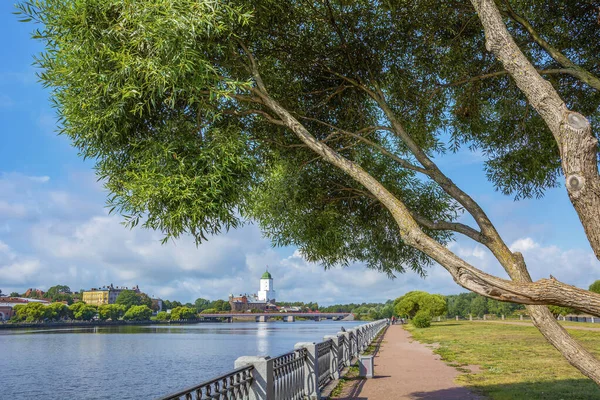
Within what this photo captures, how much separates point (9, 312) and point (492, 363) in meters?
163

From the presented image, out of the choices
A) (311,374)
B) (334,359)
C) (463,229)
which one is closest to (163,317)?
(334,359)

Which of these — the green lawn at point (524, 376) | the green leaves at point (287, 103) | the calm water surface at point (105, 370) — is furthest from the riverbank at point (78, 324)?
the green leaves at point (287, 103)

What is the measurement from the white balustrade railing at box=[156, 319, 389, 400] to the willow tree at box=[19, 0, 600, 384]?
1.76 metres

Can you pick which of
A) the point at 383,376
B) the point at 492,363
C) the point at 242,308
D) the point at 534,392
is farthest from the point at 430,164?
the point at 242,308

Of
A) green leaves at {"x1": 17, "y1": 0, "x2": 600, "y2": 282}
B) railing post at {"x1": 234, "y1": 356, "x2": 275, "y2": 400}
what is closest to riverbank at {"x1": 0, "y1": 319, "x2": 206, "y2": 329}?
green leaves at {"x1": 17, "y1": 0, "x2": 600, "y2": 282}

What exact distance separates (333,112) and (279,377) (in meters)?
4.58

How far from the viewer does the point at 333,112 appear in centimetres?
940

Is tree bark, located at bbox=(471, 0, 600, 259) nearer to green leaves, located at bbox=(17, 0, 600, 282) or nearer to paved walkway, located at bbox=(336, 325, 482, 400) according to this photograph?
green leaves, located at bbox=(17, 0, 600, 282)

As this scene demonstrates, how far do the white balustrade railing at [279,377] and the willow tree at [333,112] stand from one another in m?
1.76

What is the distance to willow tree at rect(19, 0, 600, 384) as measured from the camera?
5133mm

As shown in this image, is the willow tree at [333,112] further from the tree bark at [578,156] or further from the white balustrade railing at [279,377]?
the white balustrade railing at [279,377]

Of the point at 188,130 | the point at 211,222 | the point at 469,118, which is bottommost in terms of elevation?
the point at 211,222

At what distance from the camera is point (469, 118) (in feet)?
32.7

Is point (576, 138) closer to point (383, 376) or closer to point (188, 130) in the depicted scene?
point (188, 130)
